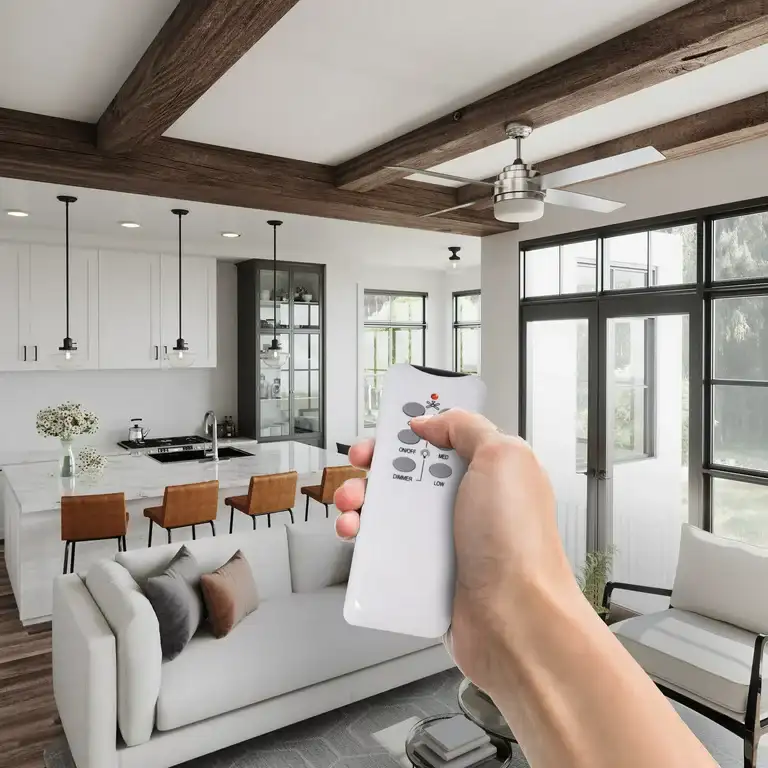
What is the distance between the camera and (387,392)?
81cm

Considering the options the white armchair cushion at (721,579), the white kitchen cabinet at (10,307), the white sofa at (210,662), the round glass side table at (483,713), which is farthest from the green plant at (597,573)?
the white kitchen cabinet at (10,307)

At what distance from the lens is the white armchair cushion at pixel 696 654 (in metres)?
2.64

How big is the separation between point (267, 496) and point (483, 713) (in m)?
2.16

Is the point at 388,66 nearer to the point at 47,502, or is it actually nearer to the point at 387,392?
the point at 387,392

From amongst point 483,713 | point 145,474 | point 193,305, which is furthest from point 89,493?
point 483,713

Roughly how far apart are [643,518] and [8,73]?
3.87 meters

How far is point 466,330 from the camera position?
26.0 feet

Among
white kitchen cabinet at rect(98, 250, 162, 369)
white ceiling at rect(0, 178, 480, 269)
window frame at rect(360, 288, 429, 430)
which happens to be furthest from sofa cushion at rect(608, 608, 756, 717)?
white kitchen cabinet at rect(98, 250, 162, 369)

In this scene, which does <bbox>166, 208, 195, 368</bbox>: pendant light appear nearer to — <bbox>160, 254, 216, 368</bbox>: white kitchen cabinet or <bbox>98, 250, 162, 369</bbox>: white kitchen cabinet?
<bbox>160, 254, 216, 368</bbox>: white kitchen cabinet

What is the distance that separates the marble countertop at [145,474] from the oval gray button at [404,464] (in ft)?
12.2

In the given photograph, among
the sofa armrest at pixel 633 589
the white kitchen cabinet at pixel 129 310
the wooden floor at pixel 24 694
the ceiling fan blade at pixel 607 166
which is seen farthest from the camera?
the white kitchen cabinet at pixel 129 310

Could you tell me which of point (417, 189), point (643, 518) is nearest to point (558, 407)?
point (643, 518)

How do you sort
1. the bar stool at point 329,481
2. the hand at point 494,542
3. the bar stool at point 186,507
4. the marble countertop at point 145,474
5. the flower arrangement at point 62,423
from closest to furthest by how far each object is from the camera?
1. the hand at point 494,542
2. the bar stool at point 186,507
3. the marble countertop at point 145,474
4. the flower arrangement at point 62,423
5. the bar stool at point 329,481

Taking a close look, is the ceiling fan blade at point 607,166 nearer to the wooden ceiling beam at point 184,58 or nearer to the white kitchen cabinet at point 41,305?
the wooden ceiling beam at point 184,58
